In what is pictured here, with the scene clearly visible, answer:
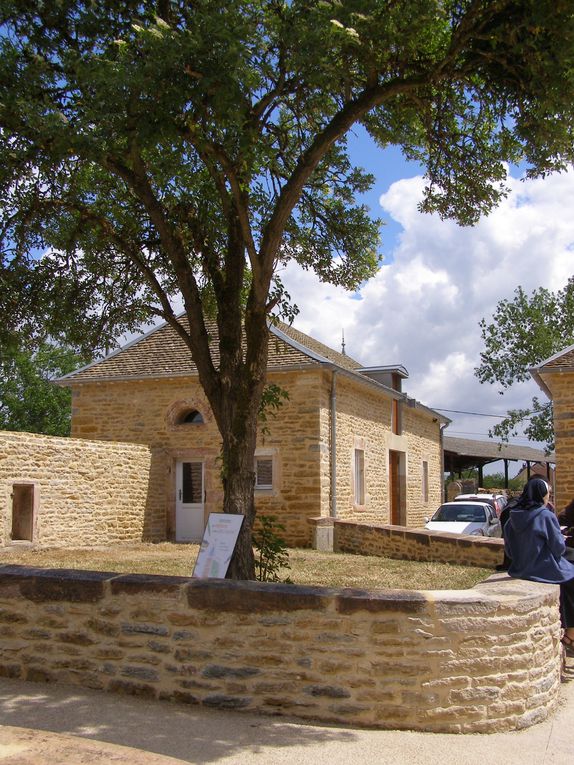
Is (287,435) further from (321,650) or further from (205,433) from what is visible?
(321,650)

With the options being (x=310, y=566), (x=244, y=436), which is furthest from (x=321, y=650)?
(x=310, y=566)

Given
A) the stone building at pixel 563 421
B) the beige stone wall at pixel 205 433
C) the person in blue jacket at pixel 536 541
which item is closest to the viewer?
the person in blue jacket at pixel 536 541

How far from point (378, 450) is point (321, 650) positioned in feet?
53.2

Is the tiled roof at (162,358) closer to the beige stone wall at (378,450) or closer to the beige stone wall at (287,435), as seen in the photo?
the beige stone wall at (287,435)

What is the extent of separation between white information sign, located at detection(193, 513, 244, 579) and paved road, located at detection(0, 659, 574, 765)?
190cm

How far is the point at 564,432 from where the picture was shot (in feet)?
51.5

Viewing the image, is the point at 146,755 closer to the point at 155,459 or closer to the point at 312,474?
the point at 312,474

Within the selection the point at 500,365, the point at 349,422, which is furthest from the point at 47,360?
the point at 349,422

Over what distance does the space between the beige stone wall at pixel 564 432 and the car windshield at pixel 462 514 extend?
86.7 inches

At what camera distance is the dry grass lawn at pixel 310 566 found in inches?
411

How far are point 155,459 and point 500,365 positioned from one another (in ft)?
75.8

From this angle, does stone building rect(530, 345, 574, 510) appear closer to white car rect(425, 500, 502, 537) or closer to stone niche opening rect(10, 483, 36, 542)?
white car rect(425, 500, 502, 537)

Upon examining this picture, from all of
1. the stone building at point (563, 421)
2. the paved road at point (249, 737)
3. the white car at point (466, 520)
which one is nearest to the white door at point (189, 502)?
the white car at point (466, 520)

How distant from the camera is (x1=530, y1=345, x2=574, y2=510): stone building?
15.6 meters
